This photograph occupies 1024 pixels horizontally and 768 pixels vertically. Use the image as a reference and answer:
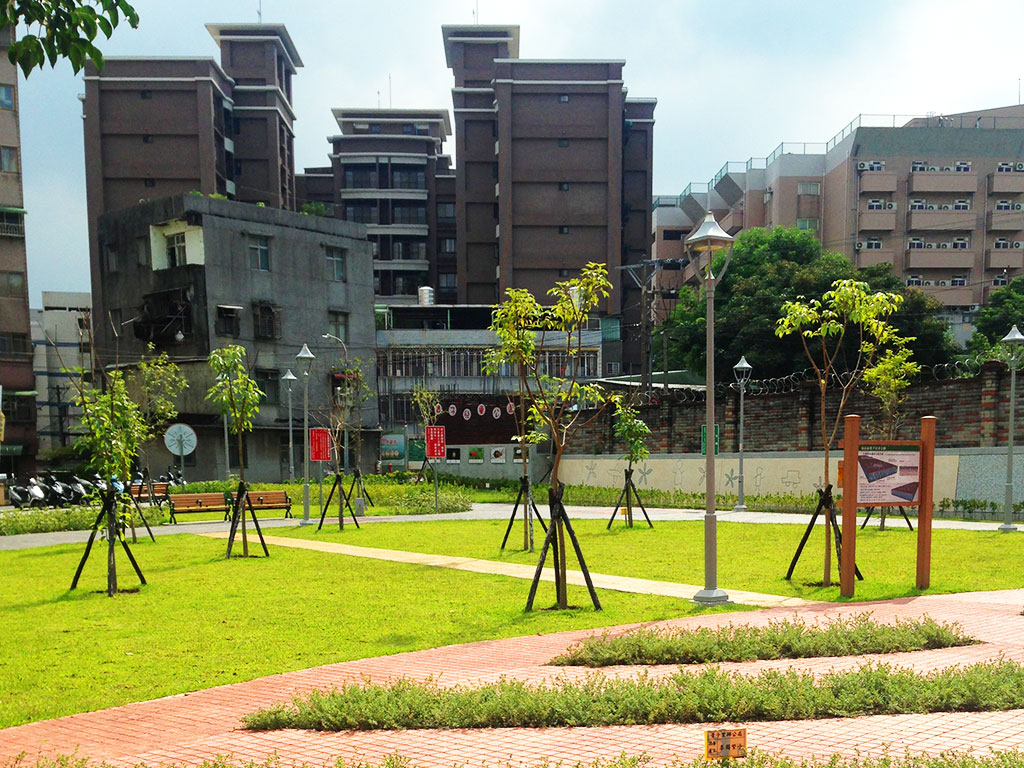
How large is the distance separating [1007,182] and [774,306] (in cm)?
2759

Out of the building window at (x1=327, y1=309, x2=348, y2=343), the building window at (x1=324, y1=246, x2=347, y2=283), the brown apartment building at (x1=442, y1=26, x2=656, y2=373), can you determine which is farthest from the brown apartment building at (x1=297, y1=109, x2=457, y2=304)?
the building window at (x1=327, y1=309, x2=348, y2=343)

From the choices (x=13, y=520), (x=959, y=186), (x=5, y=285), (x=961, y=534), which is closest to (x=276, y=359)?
(x=5, y=285)

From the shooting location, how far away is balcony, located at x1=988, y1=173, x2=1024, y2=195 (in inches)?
2330

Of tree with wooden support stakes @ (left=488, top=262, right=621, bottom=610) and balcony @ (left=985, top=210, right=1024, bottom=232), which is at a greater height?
balcony @ (left=985, top=210, right=1024, bottom=232)

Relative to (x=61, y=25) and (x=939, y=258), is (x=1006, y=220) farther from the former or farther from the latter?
(x=61, y=25)

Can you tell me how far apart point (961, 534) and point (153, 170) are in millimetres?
64447

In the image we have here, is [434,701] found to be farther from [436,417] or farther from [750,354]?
[750,354]

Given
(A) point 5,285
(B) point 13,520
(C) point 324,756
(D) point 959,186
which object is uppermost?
(D) point 959,186

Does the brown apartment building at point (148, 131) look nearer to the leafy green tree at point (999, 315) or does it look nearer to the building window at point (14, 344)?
the building window at point (14, 344)

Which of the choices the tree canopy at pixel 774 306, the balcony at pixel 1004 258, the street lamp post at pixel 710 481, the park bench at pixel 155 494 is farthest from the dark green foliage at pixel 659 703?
the balcony at pixel 1004 258

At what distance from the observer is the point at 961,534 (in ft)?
59.0

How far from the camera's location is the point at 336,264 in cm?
5088

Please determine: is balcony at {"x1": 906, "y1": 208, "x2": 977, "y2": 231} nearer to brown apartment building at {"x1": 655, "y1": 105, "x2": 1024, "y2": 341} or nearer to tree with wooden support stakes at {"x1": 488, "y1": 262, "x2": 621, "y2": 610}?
brown apartment building at {"x1": 655, "y1": 105, "x2": 1024, "y2": 341}

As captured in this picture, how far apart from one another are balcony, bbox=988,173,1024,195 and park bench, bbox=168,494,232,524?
56.3 meters
